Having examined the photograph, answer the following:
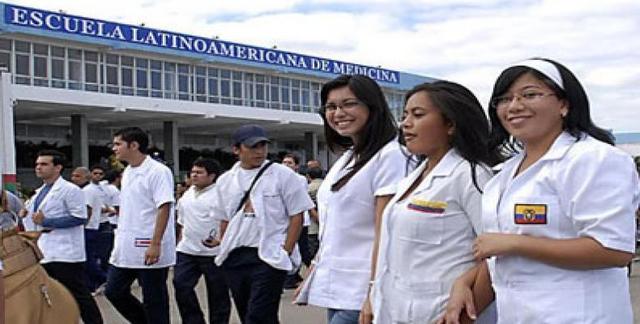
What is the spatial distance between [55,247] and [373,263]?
4.71 metres

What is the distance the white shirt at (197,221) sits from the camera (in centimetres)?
823

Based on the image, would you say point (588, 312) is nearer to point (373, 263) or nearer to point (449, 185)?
point (449, 185)

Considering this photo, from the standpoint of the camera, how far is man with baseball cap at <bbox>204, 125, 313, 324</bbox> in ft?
19.9

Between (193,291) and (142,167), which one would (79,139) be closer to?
(193,291)

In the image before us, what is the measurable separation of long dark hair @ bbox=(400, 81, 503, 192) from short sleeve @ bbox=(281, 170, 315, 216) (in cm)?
278

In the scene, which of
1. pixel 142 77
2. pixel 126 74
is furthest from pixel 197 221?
pixel 142 77

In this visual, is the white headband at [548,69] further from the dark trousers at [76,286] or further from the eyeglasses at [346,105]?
the dark trousers at [76,286]

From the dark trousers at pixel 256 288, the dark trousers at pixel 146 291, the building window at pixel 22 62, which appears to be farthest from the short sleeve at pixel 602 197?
the building window at pixel 22 62

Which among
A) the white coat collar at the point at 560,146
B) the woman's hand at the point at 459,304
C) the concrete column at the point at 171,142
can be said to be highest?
the concrete column at the point at 171,142

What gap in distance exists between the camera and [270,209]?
6289 mm

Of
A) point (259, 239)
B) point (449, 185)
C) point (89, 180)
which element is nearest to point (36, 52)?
point (89, 180)

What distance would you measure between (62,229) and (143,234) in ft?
4.10

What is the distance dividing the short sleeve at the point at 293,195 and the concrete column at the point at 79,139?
33.5m

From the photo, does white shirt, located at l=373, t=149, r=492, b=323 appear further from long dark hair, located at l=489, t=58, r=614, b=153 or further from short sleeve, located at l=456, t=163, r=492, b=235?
long dark hair, located at l=489, t=58, r=614, b=153
